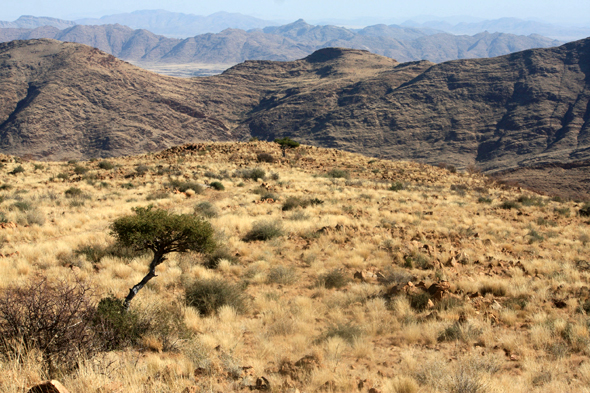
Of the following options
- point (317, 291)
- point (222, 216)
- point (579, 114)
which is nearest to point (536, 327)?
point (317, 291)

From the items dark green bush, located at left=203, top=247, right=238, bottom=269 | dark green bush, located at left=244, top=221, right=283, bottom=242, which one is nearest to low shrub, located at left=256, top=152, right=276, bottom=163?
dark green bush, located at left=244, top=221, right=283, bottom=242

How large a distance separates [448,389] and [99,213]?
41.4 ft

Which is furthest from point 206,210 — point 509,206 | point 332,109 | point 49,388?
point 332,109

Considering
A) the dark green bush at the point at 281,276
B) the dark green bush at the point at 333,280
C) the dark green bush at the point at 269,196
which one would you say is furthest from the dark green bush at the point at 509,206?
the dark green bush at the point at 281,276

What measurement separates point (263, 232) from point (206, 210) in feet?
11.3

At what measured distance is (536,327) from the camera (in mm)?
5414

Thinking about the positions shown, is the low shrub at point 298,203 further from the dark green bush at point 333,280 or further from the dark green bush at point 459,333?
the dark green bush at point 459,333

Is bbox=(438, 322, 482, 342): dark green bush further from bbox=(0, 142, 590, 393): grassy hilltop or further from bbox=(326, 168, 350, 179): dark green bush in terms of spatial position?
bbox=(326, 168, 350, 179): dark green bush

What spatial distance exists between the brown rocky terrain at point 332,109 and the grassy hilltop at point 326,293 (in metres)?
71.4

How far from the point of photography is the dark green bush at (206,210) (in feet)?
42.5

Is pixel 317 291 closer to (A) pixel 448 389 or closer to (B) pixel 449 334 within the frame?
(B) pixel 449 334

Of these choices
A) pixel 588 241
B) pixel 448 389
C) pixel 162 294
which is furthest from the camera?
pixel 588 241

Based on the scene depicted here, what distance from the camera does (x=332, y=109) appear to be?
111 m

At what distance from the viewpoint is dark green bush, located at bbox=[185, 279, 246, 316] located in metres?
6.32
